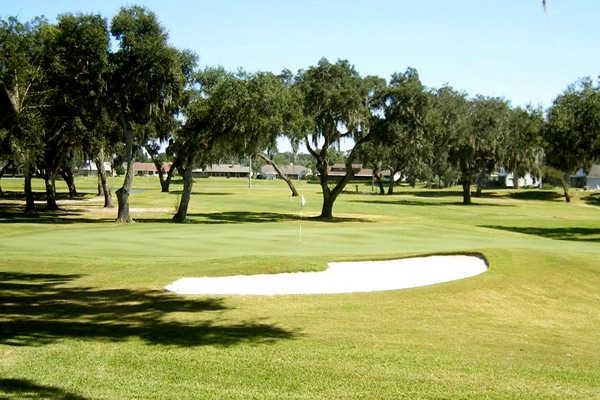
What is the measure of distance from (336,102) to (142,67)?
14191 mm

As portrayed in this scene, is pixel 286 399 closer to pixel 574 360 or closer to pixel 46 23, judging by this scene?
pixel 574 360

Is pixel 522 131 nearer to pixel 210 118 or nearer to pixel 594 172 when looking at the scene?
pixel 210 118

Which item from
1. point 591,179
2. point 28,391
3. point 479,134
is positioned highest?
point 479,134

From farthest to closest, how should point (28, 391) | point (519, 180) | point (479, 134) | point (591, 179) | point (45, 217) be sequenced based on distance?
point (519, 180)
point (591, 179)
point (479, 134)
point (45, 217)
point (28, 391)

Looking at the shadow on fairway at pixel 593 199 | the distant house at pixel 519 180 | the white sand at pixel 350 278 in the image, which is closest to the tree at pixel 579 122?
the white sand at pixel 350 278

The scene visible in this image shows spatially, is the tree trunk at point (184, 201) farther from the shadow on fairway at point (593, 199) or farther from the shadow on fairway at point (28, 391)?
the shadow on fairway at point (593, 199)

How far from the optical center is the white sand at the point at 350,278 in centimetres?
1492

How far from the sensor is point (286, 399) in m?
6.94

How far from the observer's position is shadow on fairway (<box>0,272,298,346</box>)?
32.1ft

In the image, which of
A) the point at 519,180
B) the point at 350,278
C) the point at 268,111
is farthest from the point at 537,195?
the point at 350,278

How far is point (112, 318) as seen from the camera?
1132 cm

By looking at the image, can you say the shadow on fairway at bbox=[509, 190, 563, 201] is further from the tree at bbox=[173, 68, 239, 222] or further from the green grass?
the green grass

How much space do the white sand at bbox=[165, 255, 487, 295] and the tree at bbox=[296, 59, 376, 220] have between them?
83.2 feet

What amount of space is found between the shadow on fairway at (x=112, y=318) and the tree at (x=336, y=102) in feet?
100
